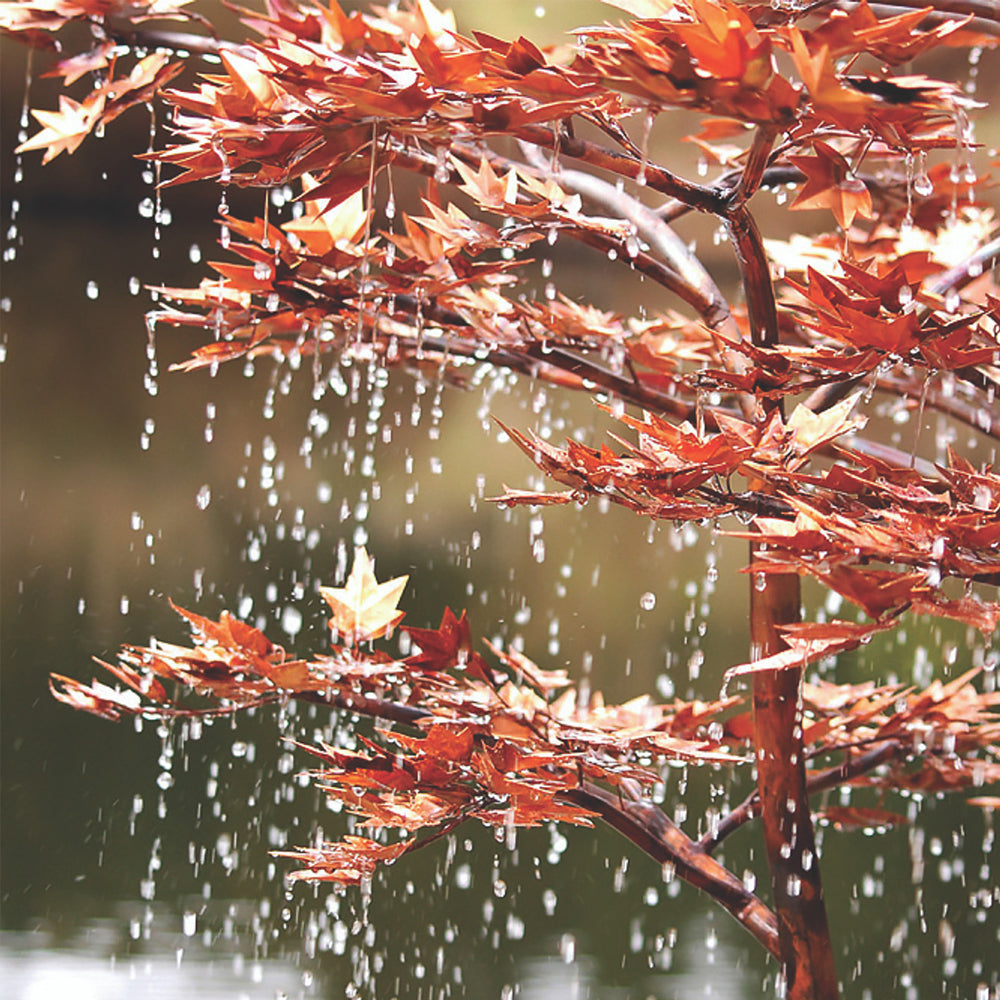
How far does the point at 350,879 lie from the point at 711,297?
51 cm

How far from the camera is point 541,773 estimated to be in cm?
75

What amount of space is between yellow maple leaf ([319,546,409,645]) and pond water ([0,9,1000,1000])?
1092 millimetres

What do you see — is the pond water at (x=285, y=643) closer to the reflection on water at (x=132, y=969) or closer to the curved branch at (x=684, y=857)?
the reflection on water at (x=132, y=969)

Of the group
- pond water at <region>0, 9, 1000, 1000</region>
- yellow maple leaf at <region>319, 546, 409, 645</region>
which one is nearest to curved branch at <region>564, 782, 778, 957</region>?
yellow maple leaf at <region>319, 546, 409, 645</region>

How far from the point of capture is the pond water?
85.9 inches

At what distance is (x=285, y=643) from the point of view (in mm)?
2635

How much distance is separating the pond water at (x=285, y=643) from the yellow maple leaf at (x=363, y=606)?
109cm

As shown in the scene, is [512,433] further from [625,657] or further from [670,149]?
[670,149]

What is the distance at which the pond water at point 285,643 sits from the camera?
2.18m

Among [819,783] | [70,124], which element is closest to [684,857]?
[819,783]

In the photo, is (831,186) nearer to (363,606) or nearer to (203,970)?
(363,606)

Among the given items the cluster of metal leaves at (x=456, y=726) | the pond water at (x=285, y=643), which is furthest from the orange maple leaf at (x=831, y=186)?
the pond water at (x=285, y=643)

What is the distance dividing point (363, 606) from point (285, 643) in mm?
1777

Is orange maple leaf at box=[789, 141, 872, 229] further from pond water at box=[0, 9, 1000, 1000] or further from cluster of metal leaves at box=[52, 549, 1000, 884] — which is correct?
pond water at box=[0, 9, 1000, 1000]
